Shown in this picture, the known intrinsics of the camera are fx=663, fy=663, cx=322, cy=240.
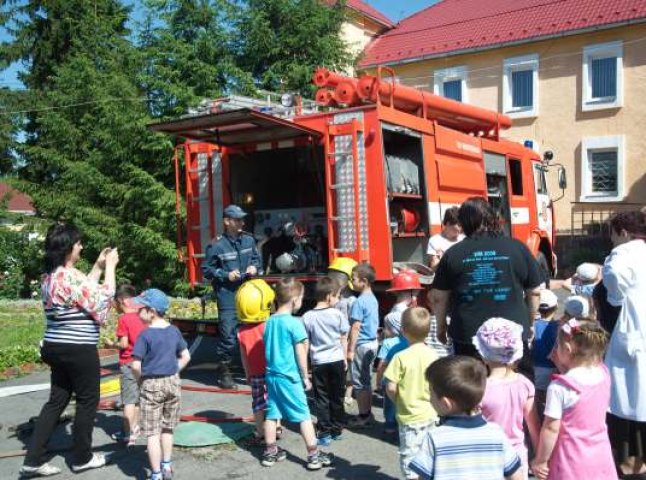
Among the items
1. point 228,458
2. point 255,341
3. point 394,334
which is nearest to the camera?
point 228,458

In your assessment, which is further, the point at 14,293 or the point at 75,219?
the point at 14,293

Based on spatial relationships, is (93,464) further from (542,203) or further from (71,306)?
(542,203)

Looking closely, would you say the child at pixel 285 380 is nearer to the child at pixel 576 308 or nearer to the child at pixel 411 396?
the child at pixel 411 396

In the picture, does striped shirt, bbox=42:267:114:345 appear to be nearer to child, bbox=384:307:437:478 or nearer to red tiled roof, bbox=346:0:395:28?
child, bbox=384:307:437:478

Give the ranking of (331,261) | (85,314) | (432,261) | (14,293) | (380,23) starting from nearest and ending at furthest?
(85,314)
(432,261)
(331,261)
(14,293)
(380,23)

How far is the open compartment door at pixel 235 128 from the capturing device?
22.8ft

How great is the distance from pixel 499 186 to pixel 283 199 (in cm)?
357

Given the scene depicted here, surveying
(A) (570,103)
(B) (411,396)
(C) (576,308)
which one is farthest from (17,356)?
(A) (570,103)

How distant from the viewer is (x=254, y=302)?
209 inches

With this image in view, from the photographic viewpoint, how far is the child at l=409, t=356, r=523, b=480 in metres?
2.69

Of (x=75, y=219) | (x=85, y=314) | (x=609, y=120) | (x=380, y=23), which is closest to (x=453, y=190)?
(x=85, y=314)

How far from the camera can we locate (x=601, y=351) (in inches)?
135

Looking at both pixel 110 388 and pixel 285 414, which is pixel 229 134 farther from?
pixel 285 414

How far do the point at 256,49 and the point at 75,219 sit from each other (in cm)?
632
